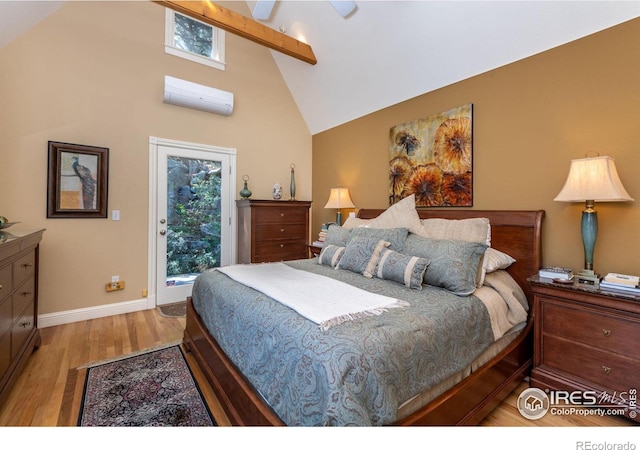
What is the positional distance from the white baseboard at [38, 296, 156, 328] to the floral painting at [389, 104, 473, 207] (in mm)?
3208

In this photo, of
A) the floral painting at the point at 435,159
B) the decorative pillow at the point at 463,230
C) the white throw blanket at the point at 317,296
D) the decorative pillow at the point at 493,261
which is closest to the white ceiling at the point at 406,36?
the floral painting at the point at 435,159

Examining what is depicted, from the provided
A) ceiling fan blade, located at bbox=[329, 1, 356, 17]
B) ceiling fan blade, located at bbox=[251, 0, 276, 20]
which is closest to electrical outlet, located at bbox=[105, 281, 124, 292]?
ceiling fan blade, located at bbox=[251, 0, 276, 20]

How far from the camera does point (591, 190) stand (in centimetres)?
186

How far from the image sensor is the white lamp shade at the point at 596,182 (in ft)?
5.95

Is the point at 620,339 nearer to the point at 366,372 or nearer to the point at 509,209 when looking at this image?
the point at 509,209

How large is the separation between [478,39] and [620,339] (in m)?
2.44

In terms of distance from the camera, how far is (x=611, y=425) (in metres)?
1.67

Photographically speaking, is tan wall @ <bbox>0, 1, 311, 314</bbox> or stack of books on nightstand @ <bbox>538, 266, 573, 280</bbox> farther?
tan wall @ <bbox>0, 1, 311, 314</bbox>

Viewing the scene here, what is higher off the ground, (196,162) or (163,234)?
(196,162)

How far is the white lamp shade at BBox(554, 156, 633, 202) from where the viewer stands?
1812 mm

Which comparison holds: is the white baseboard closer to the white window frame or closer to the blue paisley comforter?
the blue paisley comforter

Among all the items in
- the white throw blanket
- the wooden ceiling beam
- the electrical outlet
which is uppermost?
the wooden ceiling beam

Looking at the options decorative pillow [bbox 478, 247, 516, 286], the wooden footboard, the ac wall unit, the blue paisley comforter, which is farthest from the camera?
the ac wall unit
